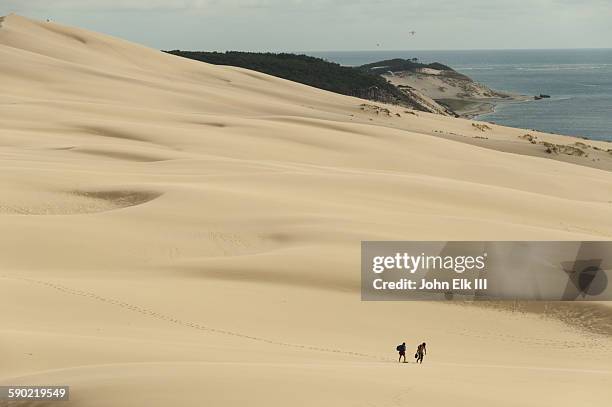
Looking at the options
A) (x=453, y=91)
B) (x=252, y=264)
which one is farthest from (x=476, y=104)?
(x=252, y=264)

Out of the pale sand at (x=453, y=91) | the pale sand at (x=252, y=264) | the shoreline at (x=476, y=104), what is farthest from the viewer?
the pale sand at (x=453, y=91)

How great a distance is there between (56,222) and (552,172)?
19.1 metres

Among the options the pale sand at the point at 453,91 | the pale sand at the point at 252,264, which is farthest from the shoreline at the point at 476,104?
the pale sand at the point at 252,264

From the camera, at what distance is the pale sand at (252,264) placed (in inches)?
351

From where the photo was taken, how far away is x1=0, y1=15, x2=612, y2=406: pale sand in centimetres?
891

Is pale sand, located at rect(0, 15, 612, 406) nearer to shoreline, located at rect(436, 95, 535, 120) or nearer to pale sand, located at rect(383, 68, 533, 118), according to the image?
shoreline, located at rect(436, 95, 535, 120)

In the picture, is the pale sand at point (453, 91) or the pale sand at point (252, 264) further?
the pale sand at point (453, 91)

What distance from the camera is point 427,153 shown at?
31.9 metres

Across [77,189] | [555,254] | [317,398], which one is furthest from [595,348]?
[77,189]

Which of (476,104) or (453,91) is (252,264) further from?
(453,91)

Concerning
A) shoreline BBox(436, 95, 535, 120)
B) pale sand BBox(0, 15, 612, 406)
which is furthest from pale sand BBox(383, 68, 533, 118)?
pale sand BBox(0, 15, 612, 406)

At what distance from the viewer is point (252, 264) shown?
14859mm

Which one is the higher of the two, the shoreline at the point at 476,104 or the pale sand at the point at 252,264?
the shoreline at the point at 476,104

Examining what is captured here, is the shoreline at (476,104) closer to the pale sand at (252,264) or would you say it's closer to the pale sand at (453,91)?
the pale sand at (453,91)
